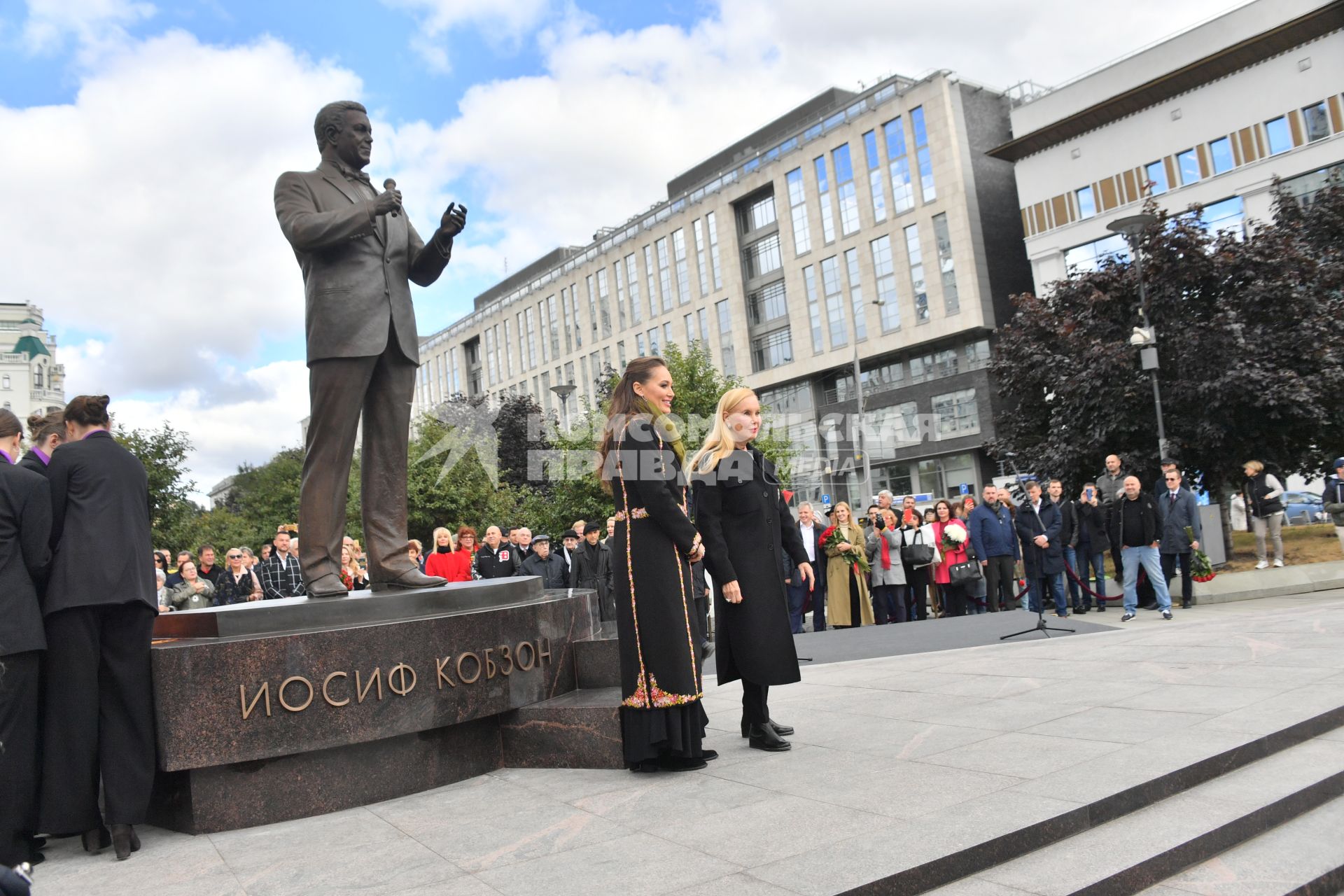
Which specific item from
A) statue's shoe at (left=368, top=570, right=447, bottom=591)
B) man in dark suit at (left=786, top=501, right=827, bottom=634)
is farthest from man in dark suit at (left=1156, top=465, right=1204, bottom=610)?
statue's shoe at (left=368, top=570, right=447, bottom=591)

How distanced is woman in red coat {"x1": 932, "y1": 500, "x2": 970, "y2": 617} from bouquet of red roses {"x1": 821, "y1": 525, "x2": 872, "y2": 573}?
3.72 ft

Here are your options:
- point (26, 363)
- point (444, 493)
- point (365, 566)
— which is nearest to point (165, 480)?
point (444, 493)

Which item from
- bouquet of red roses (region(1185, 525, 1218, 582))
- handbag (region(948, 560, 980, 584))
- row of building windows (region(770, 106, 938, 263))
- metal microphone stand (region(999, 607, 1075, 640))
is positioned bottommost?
metal microphone stand (region(999, 607, 1075, 640))

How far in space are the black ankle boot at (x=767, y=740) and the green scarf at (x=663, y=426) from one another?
159 centimetres

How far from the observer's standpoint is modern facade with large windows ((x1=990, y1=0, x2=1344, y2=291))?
36812 millimetres

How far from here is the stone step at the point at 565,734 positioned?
17.9ft

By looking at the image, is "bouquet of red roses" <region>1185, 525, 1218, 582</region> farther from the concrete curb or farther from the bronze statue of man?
the bronze statue of man

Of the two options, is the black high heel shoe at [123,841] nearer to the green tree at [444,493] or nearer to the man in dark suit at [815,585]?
the man in dark suit at [815,585]

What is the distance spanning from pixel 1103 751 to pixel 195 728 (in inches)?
173

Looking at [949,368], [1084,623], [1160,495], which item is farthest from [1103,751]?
[949,368]

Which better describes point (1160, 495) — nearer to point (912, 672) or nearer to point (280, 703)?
point (912, 672)

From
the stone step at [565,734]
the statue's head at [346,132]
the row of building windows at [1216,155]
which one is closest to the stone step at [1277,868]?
the stone step at [565,734]

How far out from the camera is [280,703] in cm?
478

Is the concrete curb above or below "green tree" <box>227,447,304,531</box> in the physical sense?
below
